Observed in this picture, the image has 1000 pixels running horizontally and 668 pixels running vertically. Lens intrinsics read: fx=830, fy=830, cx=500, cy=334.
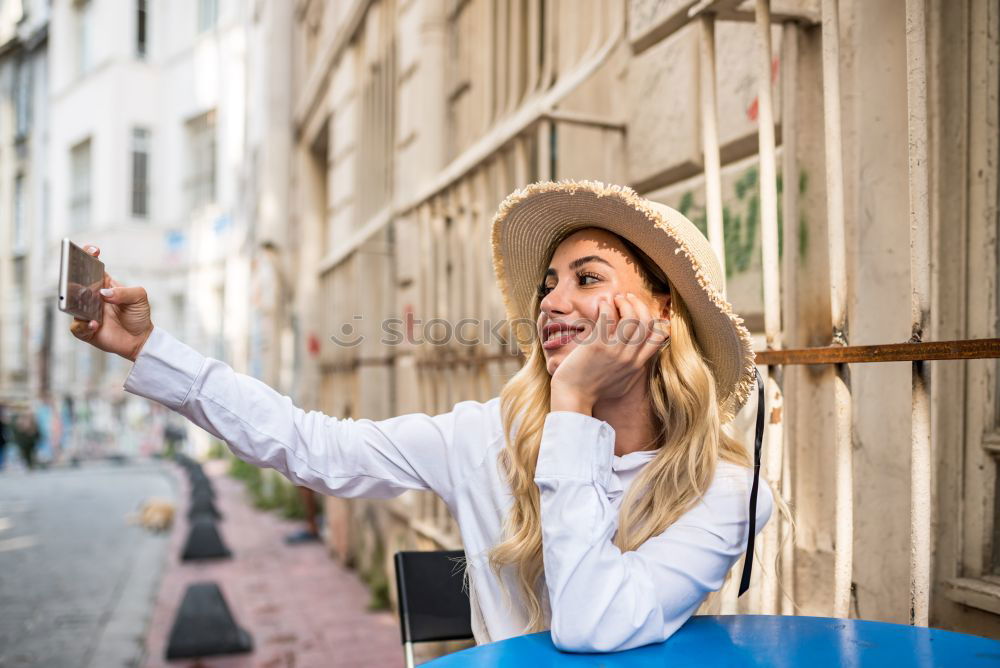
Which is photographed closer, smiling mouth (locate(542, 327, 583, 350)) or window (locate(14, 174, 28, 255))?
smiling mouth (locate(542, 327, 583, 350))

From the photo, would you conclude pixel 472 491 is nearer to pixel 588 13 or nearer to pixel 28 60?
pixel 588 13

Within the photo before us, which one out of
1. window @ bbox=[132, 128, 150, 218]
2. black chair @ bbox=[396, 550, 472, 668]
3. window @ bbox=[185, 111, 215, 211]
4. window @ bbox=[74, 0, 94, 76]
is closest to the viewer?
black chair @ bbox=[396, 550, 472, 668]

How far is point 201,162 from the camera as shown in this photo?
20.7 metres

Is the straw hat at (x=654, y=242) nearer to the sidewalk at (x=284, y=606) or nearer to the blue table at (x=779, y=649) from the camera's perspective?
the blue table at (x=779, y=649)

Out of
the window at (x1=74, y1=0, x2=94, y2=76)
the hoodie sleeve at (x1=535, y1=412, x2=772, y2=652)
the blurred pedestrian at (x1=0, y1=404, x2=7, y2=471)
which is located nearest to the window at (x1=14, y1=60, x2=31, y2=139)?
the window at (x1=74, y1=0, x2=94, y2=76)

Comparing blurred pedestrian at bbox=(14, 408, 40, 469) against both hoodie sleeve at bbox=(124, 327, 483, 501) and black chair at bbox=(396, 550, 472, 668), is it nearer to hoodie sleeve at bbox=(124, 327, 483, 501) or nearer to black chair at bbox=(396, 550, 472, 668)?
black chair at bbox=(396, 550, 472, 668)

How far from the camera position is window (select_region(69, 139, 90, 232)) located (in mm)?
22078

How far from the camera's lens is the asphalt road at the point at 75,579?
4.83 metres

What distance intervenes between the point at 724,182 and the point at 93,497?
12.5m

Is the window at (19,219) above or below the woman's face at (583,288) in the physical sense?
above

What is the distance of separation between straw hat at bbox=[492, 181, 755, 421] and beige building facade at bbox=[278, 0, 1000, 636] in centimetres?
32

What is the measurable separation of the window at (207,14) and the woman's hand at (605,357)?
2054 cm

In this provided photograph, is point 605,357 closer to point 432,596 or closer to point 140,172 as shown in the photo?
point 432,596

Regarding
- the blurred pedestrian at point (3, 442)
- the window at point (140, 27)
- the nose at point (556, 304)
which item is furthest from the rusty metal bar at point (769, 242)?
the window at point (140, 27)
